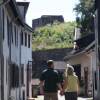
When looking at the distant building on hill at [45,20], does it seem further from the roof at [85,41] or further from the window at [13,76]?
the window at [13,76]

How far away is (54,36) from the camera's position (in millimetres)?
91250

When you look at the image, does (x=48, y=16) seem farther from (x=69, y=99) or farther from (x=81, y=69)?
(x=69, y=99)

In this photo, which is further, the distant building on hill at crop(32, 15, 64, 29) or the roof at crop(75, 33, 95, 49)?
the distant building on hill at crop(32, 15, 64, 29)

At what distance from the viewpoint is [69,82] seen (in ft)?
58.9

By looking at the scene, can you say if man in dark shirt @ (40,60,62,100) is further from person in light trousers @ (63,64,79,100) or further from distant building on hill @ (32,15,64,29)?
distant building on hill @ (32,15,64,29)

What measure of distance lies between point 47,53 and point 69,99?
52817mm

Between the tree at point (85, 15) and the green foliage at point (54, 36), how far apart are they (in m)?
8.69

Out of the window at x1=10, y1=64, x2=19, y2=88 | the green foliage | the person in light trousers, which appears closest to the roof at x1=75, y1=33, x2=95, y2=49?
the green foliage

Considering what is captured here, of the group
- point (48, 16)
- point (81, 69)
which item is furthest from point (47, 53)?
point (48, 16)

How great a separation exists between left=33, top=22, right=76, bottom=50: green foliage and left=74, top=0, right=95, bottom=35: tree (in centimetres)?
869

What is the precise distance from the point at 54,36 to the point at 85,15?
85.6ft

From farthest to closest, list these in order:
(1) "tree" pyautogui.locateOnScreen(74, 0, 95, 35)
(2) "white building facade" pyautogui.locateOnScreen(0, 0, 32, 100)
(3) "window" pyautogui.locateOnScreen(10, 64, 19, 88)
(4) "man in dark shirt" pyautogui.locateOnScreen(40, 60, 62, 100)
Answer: (1) "tree" pyautogui.locateOnScreen(74, 0, 95, 35) < (3) "window" pyautogui.locateOnScreen(10, 64, 19, 88) < (2) "white building facade" pyautogui.locateOnScreen(0, 0, 32, 100) < (4) "man in dark shirt" pyautogui.locateOnScreen(40, 60, 62, 100)

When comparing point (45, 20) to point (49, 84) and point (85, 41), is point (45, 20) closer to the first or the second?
point (85, 41)

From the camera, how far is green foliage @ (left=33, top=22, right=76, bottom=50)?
261ft
